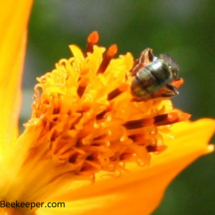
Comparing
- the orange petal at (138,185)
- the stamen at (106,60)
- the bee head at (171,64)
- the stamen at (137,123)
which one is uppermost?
the stamen at (106,60)

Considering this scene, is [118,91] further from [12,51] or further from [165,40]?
[165,40]

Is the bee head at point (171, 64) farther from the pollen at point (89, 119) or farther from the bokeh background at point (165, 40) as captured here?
the bokeh background at point (165, 40)

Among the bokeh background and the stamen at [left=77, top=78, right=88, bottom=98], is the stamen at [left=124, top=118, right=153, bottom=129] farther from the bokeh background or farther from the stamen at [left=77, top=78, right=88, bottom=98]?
the bokeh background

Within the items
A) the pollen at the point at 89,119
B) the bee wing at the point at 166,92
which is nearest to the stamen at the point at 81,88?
the pollen at the point at 89,119

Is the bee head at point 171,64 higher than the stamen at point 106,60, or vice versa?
the stamen at point 106,60

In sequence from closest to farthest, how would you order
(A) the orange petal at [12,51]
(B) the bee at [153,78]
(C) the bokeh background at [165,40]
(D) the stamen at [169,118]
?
(B) the bee at [153,78], (D) the stamen at [169,118], (A) the orange petal at [12,51], (C) the bokeh background at [165,40]

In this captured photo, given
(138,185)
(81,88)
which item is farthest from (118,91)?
(138,185)

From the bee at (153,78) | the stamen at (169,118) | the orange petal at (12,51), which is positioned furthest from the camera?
the orange petal at (12,51)
